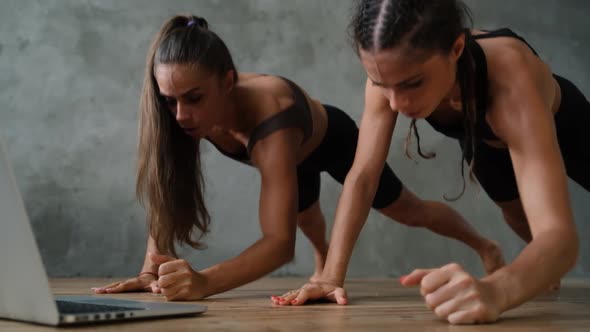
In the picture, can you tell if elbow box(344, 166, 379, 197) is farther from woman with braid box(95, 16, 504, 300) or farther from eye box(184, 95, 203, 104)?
eye box(184, 95, 203, 104)

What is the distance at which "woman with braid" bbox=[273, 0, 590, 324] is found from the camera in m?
1.12

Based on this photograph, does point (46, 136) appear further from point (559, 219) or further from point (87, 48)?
point (559, 219)

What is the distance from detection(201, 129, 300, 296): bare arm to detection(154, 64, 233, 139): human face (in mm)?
158

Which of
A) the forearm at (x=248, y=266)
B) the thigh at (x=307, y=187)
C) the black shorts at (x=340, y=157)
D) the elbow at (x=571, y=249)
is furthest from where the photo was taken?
the thigh at (x=307, y=187)

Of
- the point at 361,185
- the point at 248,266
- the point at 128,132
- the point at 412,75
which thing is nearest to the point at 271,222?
the point at 248,266

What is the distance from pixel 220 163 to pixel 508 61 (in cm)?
234

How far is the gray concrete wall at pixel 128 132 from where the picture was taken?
11.0 feet

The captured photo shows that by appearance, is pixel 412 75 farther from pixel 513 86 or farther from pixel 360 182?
pixel 360 182

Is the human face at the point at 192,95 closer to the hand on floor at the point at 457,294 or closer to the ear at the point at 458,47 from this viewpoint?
the ear at the point at 458,47

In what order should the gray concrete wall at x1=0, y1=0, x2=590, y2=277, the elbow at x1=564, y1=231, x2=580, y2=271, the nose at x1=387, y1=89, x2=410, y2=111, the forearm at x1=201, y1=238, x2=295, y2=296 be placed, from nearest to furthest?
the elbow at x1=564, y1=231, x2=580, y2=271
the nose at x1=387, y1=89, x2=410, y2=111
the forearm at x1=201, y1=238, x2=295, y2=296
the gray concrete wall at x1=0, y1=0, x2=590, y2=277

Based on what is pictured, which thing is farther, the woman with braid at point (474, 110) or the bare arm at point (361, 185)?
the bare arm at point (361, 185)

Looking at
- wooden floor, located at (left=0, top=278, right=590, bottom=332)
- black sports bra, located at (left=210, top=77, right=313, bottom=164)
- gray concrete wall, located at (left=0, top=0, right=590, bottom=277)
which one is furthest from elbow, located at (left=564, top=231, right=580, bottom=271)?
gray concrete wall, located at (left=0, top=0, right=590, bottom=277)

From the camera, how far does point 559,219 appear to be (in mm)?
1221

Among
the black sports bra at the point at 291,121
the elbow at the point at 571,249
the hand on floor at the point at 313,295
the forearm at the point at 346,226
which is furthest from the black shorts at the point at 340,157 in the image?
the elbow at the point at 571,249
